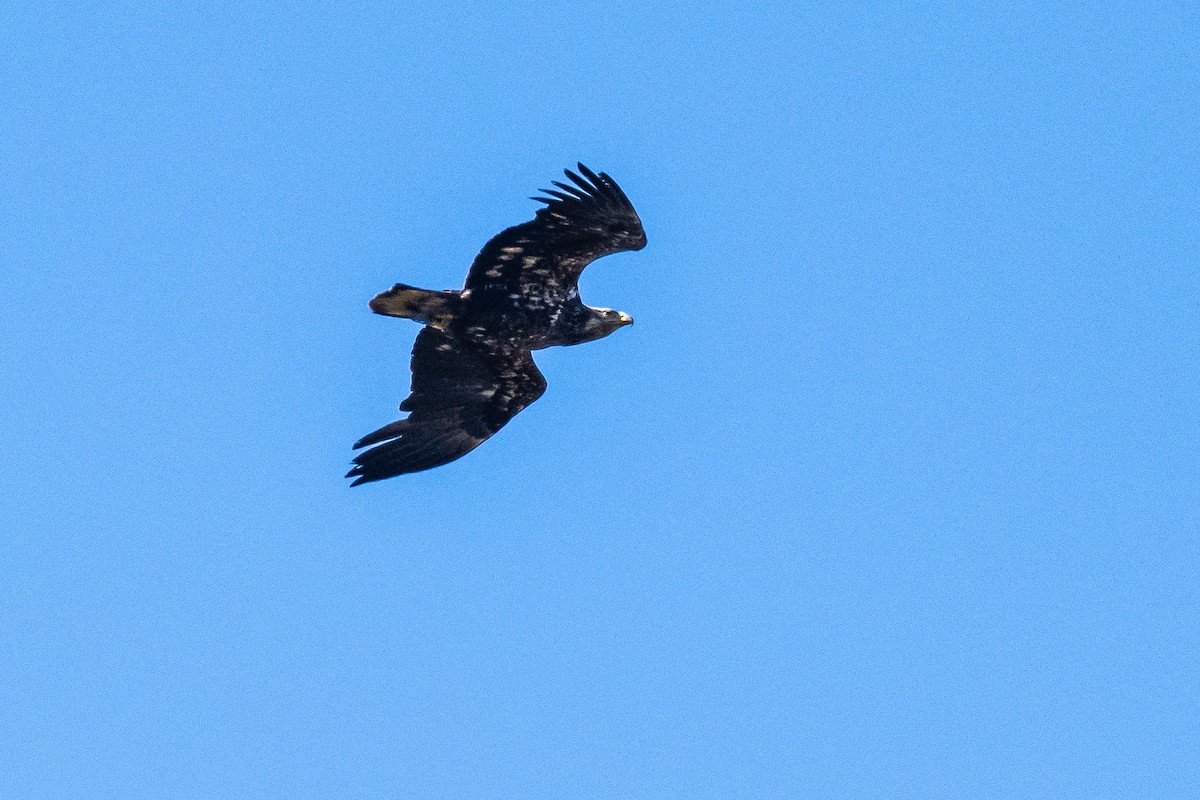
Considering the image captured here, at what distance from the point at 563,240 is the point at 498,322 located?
1.26 metres

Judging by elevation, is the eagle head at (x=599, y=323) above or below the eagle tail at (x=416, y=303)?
above

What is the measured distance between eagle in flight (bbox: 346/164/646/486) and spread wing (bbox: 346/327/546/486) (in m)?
0.01

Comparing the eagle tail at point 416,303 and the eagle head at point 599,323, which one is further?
the eagle head at point 599,323

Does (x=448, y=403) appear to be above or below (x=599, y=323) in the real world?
below

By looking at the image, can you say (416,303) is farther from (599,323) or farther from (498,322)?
(599,323)

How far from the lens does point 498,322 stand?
20.7 meters

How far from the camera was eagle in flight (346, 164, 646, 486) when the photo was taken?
1980 cm

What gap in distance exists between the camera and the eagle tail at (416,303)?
20188mm

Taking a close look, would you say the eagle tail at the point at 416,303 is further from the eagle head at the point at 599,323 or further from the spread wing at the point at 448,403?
the eagle head at the point at 599,323

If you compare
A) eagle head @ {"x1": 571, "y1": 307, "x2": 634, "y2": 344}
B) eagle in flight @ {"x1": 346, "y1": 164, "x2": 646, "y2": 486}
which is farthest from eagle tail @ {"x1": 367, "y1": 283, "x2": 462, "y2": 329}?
eagle head @ {"x1": 571, "y1": 307, "x2": 634, "y2": 344}

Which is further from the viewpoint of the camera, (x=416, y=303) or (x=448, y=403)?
(x=448, y=403)

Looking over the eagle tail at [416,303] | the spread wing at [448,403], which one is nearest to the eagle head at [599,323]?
the spread wing at [448,403]

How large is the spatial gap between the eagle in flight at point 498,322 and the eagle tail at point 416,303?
0.4 inches

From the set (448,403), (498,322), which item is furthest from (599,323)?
(448,403)
